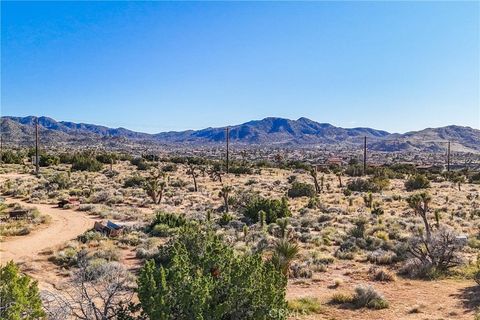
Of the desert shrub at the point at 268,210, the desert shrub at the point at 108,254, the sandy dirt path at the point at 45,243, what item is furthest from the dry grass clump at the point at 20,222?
the desert shrub at the point at 268,210

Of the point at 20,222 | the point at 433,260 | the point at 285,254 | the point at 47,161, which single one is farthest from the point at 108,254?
the point at 47,161

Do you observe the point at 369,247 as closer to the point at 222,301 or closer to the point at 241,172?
the point at 222,301

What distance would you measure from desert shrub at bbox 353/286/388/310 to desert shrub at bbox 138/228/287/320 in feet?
Answer: 14.7

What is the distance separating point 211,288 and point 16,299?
3.67 m

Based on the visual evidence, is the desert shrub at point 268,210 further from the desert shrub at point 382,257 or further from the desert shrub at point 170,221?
the desert shrub at point 382,257

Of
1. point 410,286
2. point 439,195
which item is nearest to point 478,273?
point 410,286

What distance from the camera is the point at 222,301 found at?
8828 mm

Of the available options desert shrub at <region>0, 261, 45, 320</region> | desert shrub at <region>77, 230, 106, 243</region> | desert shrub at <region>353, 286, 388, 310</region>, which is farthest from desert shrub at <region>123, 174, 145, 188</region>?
desert shrub at <region>0, 261, 45, 320</region>

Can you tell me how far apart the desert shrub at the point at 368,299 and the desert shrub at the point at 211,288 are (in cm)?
449

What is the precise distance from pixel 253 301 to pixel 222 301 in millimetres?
613

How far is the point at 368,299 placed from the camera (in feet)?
43.4

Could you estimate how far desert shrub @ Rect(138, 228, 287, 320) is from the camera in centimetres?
800

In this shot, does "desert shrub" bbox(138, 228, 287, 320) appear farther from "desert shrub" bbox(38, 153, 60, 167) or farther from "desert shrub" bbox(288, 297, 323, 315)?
"desert shrub" bbox(38, 153, 60, 167)

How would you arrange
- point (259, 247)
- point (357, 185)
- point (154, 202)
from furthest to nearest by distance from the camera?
1. point (357, 185)
2. point (154, 202)
3. point (259, 247)
